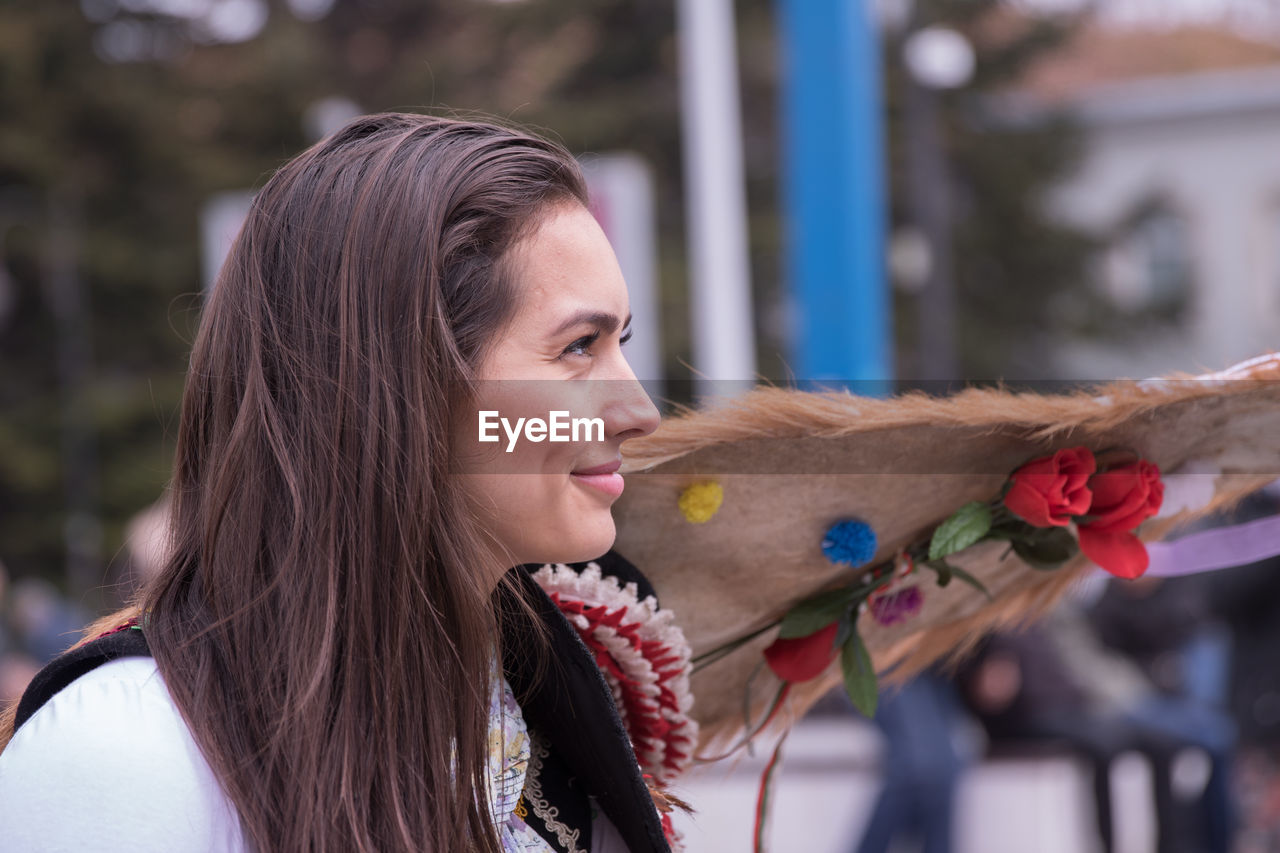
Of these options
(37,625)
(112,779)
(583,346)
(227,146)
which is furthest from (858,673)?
Answer: (227,146)

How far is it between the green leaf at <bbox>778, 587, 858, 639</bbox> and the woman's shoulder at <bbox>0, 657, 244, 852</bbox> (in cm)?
67

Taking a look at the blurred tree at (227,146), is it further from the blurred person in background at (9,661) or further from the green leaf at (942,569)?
the green leaf at (942,569)

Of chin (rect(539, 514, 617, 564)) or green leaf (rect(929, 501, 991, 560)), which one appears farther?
green leaf (rect(929, 501, 991, 560))

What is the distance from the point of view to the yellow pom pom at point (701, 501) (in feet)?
4.22

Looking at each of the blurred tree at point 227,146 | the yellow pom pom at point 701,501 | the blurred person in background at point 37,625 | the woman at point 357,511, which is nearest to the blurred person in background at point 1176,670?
the yellow pom pom at point 701,501

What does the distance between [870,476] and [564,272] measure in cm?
39

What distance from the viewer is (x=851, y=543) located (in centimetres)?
133

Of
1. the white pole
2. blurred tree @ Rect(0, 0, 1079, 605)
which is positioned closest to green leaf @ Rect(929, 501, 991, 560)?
the white pole

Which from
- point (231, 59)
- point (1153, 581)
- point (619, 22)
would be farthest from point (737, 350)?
point (231, 59)

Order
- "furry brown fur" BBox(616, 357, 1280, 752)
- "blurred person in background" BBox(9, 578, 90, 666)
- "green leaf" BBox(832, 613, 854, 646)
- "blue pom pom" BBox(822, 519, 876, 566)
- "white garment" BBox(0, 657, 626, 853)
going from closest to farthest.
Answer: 1. "white garment" BBox(0, 657, 626, 853)
2. "furry brown fur" BBox(616, 357, 1280, 752)
3. "blue pom pom" BBox(822, 519, 876, 566)
4. "green leaf" BBox(832, 613, 854, 646)
5. "blurred person in background" BBox(9, 578, 90, 666)

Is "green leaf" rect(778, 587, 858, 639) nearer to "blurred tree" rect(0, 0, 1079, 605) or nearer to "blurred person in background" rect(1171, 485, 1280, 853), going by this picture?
"blurred person in background" rect(1171, 485, 1280, 853)

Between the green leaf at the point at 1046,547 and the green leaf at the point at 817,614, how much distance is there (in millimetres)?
189

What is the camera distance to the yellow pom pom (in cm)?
129

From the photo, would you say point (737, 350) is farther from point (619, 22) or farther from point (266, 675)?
point (619, 22)
